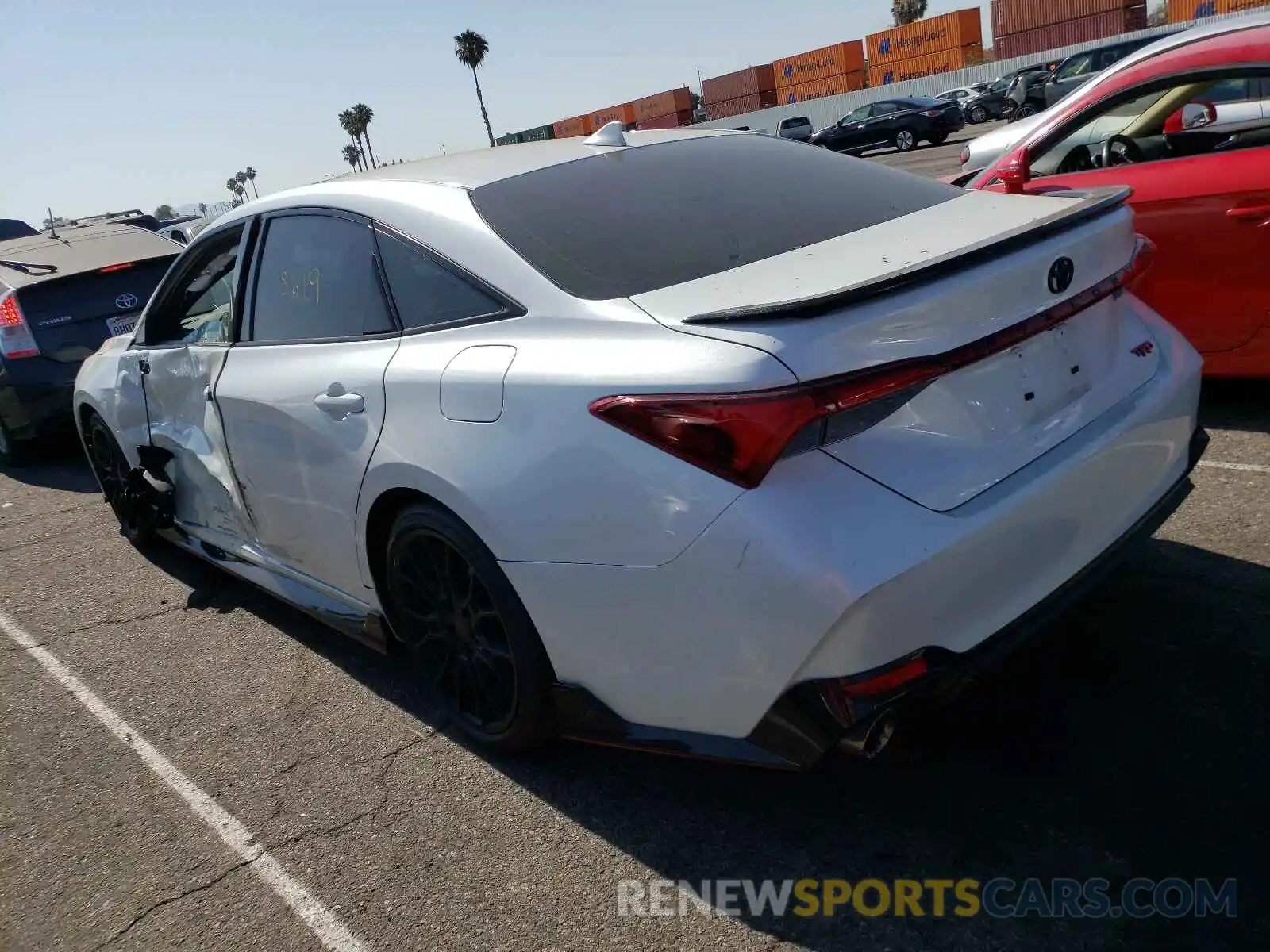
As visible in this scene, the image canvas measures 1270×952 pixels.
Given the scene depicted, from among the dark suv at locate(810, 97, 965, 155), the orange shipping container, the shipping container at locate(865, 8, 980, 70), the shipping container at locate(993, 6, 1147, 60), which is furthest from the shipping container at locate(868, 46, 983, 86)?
the dark suv at locate(810, 97, 965, 155)

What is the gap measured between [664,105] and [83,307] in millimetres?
64259

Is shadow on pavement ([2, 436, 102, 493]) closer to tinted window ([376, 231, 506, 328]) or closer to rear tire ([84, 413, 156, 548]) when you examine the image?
rear tire ([84, 413, 156, 548])

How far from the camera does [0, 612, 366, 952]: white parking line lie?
2.51 metres

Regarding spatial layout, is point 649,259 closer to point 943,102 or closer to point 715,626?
point 715,626

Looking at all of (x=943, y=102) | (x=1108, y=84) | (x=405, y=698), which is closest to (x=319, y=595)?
(x=405, y=698)

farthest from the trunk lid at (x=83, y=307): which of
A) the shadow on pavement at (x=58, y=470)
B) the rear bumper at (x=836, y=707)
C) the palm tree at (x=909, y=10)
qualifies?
the palm tree at (x=909, y=10)

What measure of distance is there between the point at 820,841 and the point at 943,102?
30227mm

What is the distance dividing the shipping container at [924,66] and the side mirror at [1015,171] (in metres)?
Result: 52.9

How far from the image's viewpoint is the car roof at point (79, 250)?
7496 millimetres

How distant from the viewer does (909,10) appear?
4006 inches

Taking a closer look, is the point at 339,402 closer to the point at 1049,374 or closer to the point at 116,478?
the point at 1049,374

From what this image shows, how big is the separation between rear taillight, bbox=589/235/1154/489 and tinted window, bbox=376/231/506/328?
0.69 meters

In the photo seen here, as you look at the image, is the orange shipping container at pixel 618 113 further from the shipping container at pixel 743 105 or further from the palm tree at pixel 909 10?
the palm tree at pixel 909 10

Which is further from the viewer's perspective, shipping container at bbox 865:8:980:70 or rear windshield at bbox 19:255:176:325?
shipping container at bbox 865:8:980:70
